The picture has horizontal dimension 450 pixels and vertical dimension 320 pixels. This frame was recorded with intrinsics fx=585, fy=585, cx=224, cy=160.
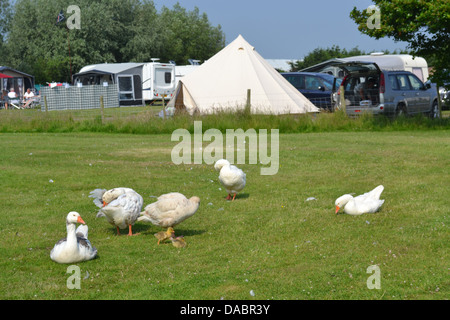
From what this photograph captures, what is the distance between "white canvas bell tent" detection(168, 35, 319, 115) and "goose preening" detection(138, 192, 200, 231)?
15801 millimetres

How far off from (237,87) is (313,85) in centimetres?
440

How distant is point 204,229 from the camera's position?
8211 mm

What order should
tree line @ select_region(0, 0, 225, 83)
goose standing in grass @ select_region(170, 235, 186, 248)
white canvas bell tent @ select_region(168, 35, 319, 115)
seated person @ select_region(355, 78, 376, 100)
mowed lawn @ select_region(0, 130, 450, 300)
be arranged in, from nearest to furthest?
mowed lawn @ select_region(0, 130, 450, 300)
goose standing in grass @ select_region(170, 235, 186, 248)
seated person @ select_region(355, 78, 376, 100)
white canvas bell tent @ select_region(168, 35, 319, 115)
tree line @ select_region(0, 0, 225, 83)

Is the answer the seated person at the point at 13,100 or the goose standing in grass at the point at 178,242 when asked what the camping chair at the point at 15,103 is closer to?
the seated person at the point at 13,100

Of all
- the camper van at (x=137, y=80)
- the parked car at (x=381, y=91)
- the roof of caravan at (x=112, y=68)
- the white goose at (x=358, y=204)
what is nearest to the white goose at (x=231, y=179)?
the white goose at (x=358, y=204)

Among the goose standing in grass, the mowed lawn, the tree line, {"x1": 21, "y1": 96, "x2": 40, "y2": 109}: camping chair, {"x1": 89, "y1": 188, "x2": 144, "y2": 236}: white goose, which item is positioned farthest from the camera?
the tree line

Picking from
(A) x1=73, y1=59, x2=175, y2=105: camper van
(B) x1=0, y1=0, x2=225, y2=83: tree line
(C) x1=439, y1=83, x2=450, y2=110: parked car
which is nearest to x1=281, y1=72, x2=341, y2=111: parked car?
(C) x1=439, y1=83, x2=450, y2=110: parked car

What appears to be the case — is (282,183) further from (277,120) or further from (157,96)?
(157,96)

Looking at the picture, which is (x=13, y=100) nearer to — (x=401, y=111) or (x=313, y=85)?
(x=313, y=85)

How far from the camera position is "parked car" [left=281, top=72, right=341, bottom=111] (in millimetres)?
26656

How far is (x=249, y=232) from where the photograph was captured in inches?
313

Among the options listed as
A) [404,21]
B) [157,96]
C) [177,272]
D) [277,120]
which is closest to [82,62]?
[157,96]

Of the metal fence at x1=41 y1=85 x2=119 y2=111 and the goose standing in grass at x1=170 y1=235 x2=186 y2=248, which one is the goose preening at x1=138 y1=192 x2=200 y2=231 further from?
the metal fence at x1=41 y1=85 x2=119 y2=111
